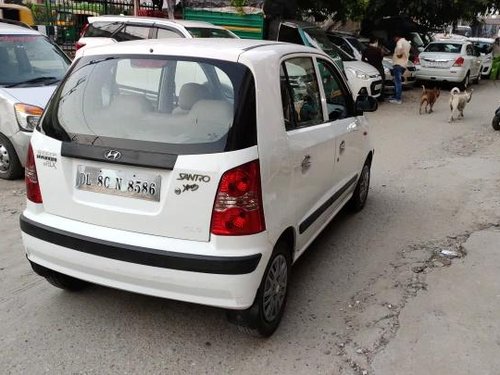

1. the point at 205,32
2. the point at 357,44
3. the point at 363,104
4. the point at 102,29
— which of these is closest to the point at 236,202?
the point at 363,104

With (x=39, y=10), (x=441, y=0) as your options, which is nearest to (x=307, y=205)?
(x=441, y=0)

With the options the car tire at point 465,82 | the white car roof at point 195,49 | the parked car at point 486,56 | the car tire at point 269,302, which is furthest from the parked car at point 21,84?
the parked car at point 486,56

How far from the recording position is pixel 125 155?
9.37ft

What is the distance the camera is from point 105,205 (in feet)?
9.68

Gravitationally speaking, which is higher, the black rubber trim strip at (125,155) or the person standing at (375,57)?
the black rubber trim strip at (125,155)

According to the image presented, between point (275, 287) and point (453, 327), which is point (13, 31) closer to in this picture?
point (275, 287)

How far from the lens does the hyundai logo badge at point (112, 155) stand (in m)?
2.87

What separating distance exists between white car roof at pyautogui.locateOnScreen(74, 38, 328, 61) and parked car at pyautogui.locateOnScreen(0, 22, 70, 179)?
3.01 m

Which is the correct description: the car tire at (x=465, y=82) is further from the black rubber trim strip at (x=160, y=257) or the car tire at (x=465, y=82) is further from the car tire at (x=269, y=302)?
the black rubber trim strip at (x=160, y=257)

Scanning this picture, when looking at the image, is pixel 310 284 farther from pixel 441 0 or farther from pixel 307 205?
pixel 441 0

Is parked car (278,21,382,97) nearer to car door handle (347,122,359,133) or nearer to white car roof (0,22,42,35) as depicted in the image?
white car roof (0,22,42,35)

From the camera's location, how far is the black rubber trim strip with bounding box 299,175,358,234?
361 centimetres

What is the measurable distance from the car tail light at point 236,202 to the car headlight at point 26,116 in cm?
402

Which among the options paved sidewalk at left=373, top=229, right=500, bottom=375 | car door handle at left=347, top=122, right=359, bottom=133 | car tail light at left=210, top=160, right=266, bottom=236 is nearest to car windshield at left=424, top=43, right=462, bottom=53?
car door handle at left=347, top=122, right=359, bottom=133
